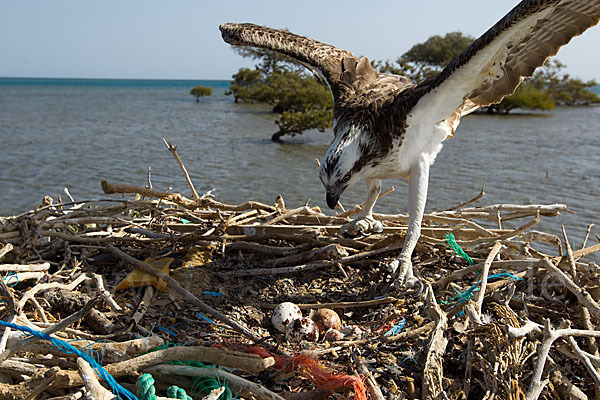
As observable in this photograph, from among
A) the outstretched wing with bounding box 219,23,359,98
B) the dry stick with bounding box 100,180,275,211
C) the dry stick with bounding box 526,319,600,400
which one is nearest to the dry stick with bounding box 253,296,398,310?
the dry stick with bounding box 526,319,600,400

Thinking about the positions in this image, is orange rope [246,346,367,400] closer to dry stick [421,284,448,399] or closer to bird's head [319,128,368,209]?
dry stick [421,284,448,399]

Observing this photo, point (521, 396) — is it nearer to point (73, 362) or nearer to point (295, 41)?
point (73, 362)

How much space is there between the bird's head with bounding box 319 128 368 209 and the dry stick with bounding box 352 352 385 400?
105 cm

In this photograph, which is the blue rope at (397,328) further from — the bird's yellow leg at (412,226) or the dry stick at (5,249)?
the dry stick at (5,249)

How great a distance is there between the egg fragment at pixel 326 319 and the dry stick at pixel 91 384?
126cm

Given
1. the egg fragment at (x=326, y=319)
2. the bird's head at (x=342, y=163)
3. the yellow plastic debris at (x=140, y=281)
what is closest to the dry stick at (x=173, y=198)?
the yellow plastic debris at (x=140, y=281)

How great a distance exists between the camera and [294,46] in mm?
4172

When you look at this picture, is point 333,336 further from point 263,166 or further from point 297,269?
point 263,166

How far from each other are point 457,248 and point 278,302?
129 centimetres

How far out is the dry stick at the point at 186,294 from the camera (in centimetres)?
276

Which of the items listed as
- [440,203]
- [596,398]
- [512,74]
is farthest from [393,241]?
[440,203]

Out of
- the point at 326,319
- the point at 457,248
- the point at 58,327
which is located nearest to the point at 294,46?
the point at 457,248

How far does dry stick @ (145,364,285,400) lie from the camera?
7.18 ft

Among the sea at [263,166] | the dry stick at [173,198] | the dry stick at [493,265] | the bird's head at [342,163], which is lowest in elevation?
the sea at [263,166]
